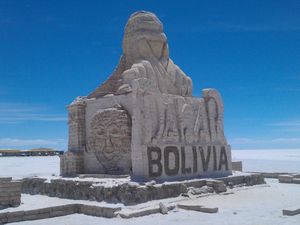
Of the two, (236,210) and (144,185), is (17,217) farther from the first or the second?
(236,210)

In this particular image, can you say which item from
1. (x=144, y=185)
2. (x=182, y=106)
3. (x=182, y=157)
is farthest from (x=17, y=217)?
(x=182, y=106)

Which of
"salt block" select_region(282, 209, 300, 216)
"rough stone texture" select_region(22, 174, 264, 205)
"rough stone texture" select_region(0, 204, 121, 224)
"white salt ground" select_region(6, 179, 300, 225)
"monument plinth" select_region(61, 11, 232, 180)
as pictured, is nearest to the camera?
"white salt ground" select_region(6, 179, 300, 225)

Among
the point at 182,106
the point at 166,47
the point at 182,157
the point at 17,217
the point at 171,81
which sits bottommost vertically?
the point at 17,217

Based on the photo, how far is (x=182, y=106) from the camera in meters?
16.0

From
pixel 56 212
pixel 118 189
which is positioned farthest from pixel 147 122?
pixel 56 212

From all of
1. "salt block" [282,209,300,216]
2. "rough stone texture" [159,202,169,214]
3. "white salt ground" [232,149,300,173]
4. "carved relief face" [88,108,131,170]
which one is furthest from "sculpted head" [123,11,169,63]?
"white salt ground" [232,149,300,173]

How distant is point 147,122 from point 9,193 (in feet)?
16.2

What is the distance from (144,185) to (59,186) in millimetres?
3640

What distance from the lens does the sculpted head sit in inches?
676

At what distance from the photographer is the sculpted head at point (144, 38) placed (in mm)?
17172

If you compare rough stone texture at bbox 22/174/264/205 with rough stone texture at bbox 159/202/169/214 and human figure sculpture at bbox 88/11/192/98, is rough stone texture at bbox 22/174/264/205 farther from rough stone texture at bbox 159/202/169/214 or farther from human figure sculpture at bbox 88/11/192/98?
human figure sculpture at bbox 88/11/192/98

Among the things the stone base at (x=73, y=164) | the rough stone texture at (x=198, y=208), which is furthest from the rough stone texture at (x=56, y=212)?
the stone base at (x=73, y=164)

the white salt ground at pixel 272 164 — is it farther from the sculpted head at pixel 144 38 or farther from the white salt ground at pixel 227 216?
the white salt ground at pixel 227 216

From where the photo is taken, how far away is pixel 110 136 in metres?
15.1
